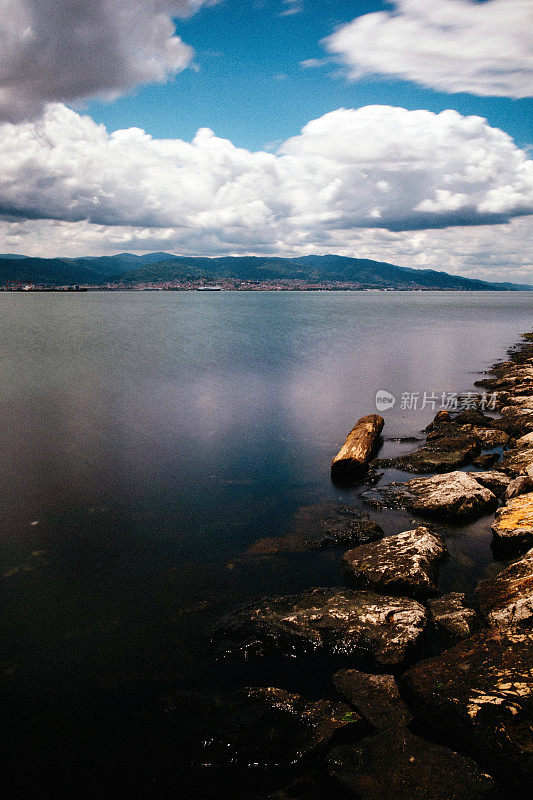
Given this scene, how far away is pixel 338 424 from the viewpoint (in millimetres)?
23859

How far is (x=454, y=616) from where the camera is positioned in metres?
8.70

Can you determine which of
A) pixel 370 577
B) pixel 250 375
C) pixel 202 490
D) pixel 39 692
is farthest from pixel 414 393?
pixel 39 692

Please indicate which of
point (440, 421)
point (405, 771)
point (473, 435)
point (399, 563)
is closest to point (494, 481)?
point (473, 435)

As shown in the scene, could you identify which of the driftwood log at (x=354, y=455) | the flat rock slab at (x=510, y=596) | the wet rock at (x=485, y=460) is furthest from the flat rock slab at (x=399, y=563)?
the wet rock at (x=485, y=460)

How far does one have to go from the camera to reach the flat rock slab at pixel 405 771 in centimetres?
541

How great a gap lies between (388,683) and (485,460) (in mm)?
12338

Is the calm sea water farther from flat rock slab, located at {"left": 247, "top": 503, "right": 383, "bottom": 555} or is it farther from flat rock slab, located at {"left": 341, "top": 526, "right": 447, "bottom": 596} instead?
flat rock slab, located at {"left": 341, "top": 526, "right": 447, "bottom": 596}

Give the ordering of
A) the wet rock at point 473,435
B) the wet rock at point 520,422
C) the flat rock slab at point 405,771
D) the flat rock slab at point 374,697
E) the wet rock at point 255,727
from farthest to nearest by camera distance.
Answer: the wet rock at point 520,422
the wet rock at point 473,435
the flat rock slab at point 374,697
the wet rock at point 255,727
the flat rock slab at point 405,771

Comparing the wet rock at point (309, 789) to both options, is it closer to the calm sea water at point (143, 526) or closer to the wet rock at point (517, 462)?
the calm sea water at point (143, 526)

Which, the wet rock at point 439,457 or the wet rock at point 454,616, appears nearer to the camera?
the wet rock at point 454,616

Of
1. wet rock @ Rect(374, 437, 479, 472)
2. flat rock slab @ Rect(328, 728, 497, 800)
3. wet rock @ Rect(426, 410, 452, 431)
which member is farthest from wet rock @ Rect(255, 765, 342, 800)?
wet rock @ Rect(426, 410, 452, 431)

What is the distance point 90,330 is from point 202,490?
6643cm

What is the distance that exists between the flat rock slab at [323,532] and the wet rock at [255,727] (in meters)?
4.48

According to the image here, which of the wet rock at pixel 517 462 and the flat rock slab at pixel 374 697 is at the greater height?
the wet rock at pixel 517 462
